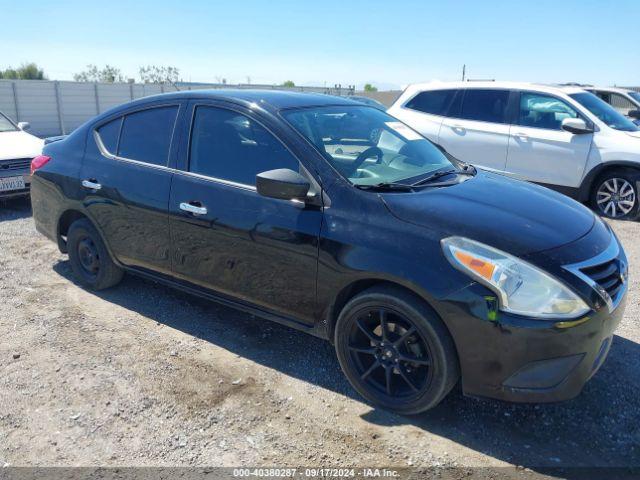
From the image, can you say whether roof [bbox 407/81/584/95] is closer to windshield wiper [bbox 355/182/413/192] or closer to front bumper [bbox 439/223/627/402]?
windshield wiper [bbox 355/182/413/192]

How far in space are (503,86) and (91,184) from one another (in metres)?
6.21

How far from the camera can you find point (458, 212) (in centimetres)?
299

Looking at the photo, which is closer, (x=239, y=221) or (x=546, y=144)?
(x=239, y=221)

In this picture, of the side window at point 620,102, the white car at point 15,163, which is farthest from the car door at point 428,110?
the white car at point 15,163

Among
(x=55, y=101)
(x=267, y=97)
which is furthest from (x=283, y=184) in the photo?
(x=55, y=101)

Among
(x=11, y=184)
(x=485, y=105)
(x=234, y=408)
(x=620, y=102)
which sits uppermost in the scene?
(x=620, y=102)

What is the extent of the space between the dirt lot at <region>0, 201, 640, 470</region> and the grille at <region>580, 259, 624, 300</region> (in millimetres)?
757

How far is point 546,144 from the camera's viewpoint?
25.1ft

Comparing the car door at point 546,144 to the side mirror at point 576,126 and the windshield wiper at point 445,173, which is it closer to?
the side mirror at point 576,126

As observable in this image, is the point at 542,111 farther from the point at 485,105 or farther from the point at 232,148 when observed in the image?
the point at 232,148

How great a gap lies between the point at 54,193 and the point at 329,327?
9.75ft

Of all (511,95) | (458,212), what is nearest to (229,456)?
(458,212)

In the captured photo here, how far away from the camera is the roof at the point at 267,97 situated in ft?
12.1

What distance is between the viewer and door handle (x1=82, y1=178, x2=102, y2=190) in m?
4.34
